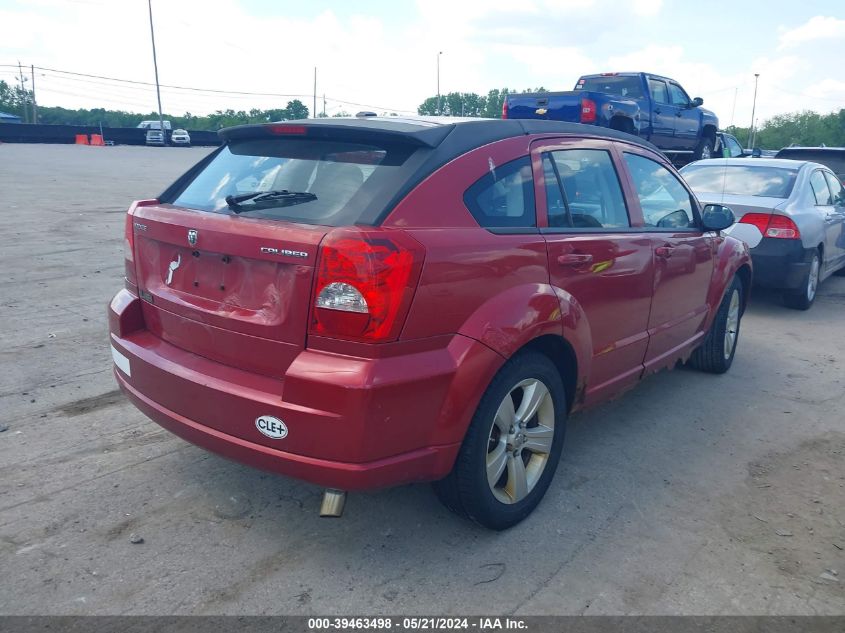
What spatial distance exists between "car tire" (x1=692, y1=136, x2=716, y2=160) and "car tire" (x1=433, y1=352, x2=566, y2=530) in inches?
586

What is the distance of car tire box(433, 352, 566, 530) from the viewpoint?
3045 millimetres

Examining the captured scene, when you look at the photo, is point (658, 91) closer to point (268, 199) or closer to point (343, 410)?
point (268, 199)

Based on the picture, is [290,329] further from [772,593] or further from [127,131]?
[127,131]

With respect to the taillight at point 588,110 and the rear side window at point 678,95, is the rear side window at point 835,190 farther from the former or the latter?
the rear side window at point 678,95

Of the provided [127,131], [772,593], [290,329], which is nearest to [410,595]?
[290,329]

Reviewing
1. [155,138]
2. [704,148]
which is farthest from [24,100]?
[704,148]

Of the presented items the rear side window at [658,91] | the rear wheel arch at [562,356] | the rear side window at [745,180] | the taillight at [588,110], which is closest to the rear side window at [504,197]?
the rear wheel arch at [562,356]

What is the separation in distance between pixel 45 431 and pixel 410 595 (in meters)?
2.46

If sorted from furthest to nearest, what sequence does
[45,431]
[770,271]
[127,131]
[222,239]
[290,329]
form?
1. [127,131]
2. [770,271]
3. [45,431]
4. [222,239]
5. [290,329]

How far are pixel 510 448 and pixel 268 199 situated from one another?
4.95 feet

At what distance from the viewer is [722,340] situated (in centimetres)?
561

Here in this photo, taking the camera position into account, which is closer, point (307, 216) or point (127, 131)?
point (307, 216)

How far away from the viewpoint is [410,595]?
2.84 meters

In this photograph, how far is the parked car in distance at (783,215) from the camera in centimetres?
770
